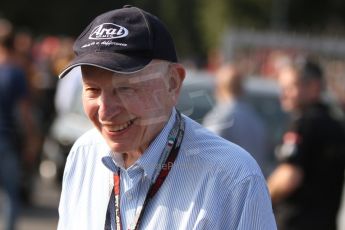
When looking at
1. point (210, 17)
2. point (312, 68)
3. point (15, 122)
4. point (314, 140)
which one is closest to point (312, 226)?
point (314, 140)

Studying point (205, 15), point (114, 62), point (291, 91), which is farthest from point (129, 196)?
point (205, 15)

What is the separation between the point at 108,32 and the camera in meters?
2.70

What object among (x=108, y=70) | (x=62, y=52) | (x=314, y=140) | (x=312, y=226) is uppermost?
(x=108, y=70)

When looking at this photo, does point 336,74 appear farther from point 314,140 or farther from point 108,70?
point 108,70

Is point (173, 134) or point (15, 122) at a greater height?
point (173, 134)

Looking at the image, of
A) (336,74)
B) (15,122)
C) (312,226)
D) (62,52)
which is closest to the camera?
(312,226)

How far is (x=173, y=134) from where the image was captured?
2.79m

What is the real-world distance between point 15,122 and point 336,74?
8371 millimetres

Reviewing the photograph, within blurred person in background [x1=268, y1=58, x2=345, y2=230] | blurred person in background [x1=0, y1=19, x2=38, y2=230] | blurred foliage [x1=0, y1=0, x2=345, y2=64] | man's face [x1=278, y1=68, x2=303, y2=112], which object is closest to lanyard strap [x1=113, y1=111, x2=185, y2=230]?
blurred person in background [x1=268, y1=58, x2=345, y2=230]

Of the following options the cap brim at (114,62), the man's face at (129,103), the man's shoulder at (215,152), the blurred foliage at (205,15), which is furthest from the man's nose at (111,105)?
the blurred foliage at (205,15)

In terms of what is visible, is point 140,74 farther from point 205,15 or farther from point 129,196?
point 205,15

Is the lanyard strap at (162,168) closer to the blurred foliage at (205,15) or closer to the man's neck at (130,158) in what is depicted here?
the man's neck at (130,158)

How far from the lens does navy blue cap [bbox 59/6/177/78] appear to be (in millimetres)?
2654

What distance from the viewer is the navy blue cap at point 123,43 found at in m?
2.65
